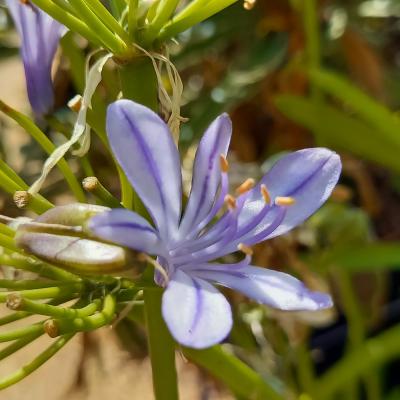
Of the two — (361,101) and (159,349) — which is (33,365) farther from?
(361,101)

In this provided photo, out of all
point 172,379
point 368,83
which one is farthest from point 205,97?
point 172,379

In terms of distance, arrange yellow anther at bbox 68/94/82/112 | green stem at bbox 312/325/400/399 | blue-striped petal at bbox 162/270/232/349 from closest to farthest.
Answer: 1. blue-striped petal at bbox 162/270/232/349
2. yellow anther at bbox 68/94/82/112
3. green stem at bbox 312/325/400/399

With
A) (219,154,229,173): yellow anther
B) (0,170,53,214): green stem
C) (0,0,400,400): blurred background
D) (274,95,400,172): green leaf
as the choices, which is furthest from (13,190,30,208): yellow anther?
(274,95,400,172): green leaf

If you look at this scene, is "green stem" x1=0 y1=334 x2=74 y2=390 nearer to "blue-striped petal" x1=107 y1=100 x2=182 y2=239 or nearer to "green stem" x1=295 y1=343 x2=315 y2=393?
"blue-striped petal" x1=107 y1=100 x2=182 y2=239

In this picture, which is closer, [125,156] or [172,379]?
[125,156]

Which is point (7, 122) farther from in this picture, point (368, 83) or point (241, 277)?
point (241, 277)

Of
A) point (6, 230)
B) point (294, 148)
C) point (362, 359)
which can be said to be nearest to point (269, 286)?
point (6, 230)
